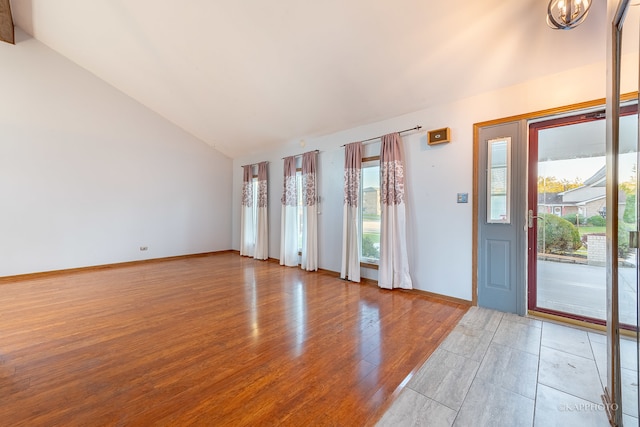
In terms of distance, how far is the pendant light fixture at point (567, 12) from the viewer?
1715mm

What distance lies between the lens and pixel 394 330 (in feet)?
7.82

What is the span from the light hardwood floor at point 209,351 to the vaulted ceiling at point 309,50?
8.69 feet

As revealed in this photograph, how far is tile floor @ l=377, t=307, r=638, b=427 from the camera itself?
1.36 m

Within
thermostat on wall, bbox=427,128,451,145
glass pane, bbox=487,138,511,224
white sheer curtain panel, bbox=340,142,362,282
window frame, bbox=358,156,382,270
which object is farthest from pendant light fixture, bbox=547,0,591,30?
white sheer curtain panel, bbox=340,142,362,282

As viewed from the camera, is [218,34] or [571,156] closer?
[571,156]

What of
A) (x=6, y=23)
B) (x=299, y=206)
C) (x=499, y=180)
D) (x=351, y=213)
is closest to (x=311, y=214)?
(x=299, y=206)

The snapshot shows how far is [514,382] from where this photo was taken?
167 cm

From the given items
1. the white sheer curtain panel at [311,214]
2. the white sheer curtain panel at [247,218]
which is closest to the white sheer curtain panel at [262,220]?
the white sheer curtain panel at [247,218]

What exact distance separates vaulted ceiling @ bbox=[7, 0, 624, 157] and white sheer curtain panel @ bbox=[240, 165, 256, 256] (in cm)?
162

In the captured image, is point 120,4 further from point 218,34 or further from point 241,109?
point 241,109

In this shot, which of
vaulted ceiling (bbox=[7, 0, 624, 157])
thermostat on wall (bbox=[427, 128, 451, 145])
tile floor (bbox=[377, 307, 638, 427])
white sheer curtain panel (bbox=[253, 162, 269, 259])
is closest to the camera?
tile floor (bbox=[377, 307, 638, 427])

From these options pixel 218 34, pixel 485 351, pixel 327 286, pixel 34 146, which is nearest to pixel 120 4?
pixel 218 34

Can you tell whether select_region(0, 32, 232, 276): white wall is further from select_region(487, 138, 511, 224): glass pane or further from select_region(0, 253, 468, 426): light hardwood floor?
select_region(487, 138, 511, 224): glass pane

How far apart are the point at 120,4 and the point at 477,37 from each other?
13.3ft
